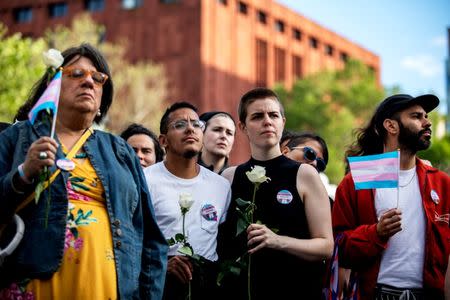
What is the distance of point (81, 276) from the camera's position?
3373 millimetres

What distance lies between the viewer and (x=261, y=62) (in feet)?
180

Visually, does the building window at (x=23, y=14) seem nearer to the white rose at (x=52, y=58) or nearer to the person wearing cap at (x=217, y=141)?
the person wearing cap at (x=217, y=141)

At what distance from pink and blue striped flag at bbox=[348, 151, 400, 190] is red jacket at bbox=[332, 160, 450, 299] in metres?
0.29

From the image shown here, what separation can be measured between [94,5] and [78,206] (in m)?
49.0

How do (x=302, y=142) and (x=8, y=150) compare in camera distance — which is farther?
(x=302, y=142)

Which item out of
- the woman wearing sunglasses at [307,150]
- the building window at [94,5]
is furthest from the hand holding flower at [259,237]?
the building window at [94,5]

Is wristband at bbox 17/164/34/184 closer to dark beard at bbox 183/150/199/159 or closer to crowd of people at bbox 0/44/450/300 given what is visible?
crowd of people at bbox 0/44/450/300

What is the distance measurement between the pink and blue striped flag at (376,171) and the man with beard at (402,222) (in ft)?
0.33

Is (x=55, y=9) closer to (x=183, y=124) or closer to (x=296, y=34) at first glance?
(x=296, y=34)

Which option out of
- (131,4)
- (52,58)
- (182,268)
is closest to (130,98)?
(131,4)

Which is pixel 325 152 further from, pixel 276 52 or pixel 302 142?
pixel 276 52

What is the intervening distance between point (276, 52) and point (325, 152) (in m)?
51.0

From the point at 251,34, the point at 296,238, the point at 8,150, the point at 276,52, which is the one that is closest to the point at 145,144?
the point at 296,238

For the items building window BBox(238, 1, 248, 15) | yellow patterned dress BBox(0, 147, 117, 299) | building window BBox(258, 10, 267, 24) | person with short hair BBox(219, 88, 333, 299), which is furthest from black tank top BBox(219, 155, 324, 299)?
building window BBox(258, 10, 267, 24)
